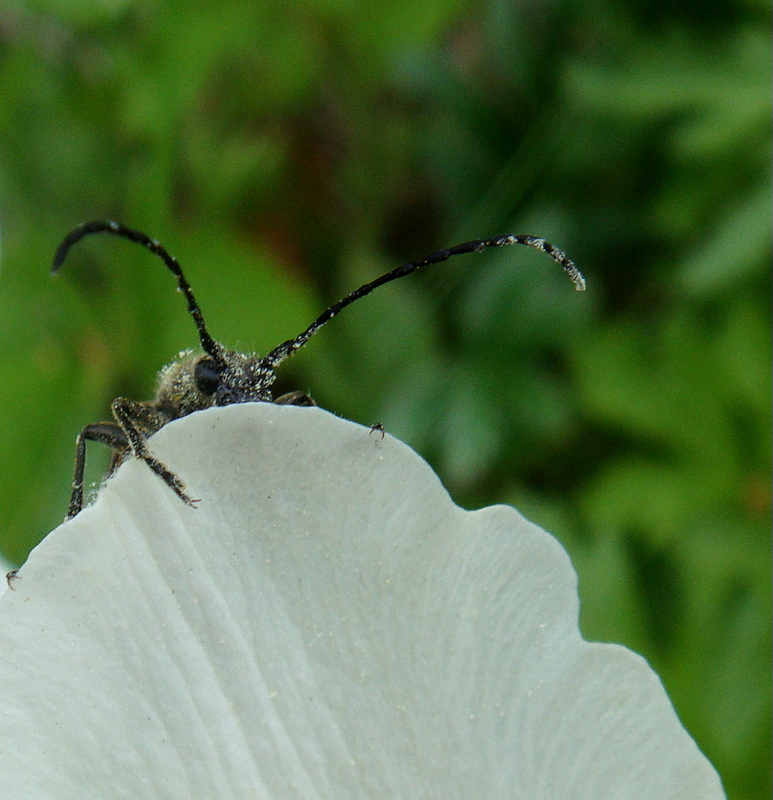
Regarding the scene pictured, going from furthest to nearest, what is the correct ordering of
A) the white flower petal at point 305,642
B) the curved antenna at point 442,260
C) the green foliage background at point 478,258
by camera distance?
the green foliage background at point 478,258 < the curved antenna at point 442,260 < the white flower petal at point 305,642

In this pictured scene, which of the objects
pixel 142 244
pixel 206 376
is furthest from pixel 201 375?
pixel 142 244

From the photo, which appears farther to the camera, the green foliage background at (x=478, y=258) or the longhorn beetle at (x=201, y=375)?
the green foliage background at (x=478, y=258)

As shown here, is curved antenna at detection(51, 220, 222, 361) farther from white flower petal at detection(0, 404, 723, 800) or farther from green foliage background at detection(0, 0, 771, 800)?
green foliage background at detection(0, 0, 771, 800)

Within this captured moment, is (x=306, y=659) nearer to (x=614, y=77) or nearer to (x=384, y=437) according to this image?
(x=384, y=437)

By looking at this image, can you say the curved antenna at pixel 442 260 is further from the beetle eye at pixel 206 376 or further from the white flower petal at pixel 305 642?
the white flower petal at pixel 305 642

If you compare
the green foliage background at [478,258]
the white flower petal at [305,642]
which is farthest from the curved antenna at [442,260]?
the green foliage background at [478,258]

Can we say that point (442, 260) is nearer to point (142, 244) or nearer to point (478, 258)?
point (142, 244)

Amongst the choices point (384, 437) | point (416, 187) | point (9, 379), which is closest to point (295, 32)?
point (416, 187)
